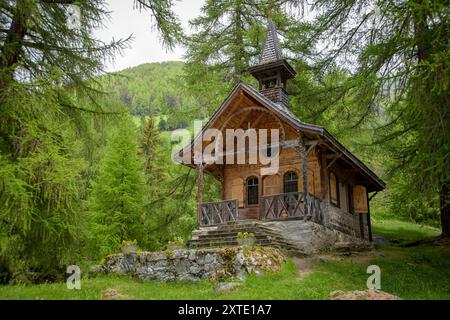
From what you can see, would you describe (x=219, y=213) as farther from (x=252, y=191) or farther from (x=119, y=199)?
(x=119, y=199)

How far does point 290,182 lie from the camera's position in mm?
18250

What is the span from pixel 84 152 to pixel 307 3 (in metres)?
11.1

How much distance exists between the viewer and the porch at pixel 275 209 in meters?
15.7

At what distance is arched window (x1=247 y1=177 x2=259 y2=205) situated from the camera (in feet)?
62.8

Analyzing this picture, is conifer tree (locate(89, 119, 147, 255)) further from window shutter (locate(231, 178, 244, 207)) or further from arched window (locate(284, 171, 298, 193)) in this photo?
arched window (locate(284, 171, 298, 193))

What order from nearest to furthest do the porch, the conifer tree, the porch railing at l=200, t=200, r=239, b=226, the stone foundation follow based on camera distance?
the stone foundation → the porch → the porch railing at l=200, t=200, r=239, b=226 → the conifer tree

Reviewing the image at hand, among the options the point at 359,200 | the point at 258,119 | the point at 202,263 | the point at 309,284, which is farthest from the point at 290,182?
the point at 309,284

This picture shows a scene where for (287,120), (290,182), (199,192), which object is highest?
(287,120)

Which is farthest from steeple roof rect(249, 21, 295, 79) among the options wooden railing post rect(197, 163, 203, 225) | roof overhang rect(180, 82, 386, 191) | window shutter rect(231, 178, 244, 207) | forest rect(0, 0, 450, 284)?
wooden railing post rect(197, 163, 203, 225)

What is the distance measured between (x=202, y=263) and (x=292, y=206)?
5.63 metres

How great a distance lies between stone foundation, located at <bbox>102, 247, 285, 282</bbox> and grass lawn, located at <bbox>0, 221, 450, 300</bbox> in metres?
0.36

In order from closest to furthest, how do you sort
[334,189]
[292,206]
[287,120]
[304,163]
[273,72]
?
[304,163], [287,120], [292,206], [334,189], [273,72]

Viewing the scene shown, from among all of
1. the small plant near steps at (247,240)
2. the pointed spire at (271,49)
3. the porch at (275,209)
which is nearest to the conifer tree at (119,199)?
the porch at (275,209)

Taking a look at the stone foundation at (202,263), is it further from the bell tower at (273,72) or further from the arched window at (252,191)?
the bell tower at (273,72)
